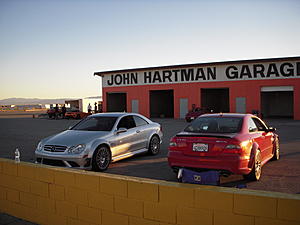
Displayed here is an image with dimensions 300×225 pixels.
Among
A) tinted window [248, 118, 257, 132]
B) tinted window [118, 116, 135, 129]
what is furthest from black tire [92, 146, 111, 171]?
tinted window [248, 118, 257, 132]

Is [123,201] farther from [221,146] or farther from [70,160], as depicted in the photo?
[70,160]

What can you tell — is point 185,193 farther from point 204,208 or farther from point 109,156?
point 109,156

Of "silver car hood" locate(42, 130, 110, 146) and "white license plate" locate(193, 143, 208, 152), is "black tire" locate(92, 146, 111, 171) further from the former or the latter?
"white license plate" locate(193, 143, 208, 152)

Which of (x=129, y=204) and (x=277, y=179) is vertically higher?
(x=129, y=204)

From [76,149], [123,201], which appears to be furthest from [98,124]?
[123,201]

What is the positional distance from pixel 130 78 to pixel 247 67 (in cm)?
1332

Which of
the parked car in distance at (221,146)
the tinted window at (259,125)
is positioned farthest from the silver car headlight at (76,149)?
the tinted window at (259,125)

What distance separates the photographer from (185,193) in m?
3.49

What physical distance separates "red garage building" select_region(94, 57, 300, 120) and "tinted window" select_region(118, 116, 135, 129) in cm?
1769

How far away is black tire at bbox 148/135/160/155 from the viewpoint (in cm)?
1066

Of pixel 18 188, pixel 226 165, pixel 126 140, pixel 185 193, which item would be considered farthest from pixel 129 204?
pixel 126 140

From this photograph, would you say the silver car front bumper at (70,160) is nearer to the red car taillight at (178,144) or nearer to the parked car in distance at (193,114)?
the red car taillight at (178,144)

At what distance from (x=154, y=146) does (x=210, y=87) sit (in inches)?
893

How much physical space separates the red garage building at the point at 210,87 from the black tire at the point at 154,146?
54.2ft
